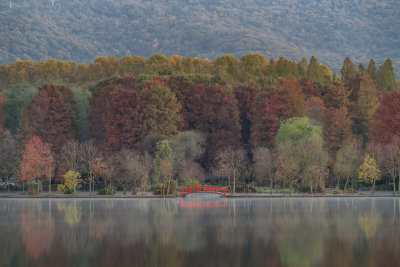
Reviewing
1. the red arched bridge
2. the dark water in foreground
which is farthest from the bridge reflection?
the red arched bridge

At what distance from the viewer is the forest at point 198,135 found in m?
76.4

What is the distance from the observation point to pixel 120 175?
261ft

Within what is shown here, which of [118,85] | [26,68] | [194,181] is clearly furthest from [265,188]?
[26,68]

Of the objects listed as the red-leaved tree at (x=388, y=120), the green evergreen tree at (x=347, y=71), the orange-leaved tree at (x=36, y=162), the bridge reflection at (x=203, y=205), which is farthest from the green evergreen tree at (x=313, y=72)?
the bridge reflection at (x=203, y=205)

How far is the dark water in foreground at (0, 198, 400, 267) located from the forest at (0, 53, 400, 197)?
1136 inches

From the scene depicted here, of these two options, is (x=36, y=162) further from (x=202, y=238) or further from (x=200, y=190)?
(x=202, y=238)

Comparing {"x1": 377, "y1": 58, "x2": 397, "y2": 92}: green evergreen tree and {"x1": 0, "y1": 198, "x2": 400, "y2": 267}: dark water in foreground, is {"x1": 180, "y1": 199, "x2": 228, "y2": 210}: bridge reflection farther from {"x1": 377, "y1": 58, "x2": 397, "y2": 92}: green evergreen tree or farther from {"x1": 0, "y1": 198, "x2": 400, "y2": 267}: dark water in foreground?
{"x1": 377, "y1": 58, "x2": 397, "y2": 92}: green evergreen tree

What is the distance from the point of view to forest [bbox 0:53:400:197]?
251 feet

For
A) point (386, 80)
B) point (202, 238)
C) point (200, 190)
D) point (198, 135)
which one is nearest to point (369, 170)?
point (200, 190)

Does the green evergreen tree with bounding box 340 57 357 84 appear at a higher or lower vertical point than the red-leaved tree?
higher

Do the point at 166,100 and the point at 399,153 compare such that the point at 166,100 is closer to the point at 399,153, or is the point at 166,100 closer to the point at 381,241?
→ the point at 399,153

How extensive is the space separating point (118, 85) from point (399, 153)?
43.6 m

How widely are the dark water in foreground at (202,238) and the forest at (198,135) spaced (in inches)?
1136

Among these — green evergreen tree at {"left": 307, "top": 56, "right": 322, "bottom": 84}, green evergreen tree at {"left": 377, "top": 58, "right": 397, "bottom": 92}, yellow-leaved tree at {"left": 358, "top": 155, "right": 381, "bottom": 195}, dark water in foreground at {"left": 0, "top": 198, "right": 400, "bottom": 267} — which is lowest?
dark water in foreground at {"left": 0, "top": 198, "right": 400, "bottom": 267}
